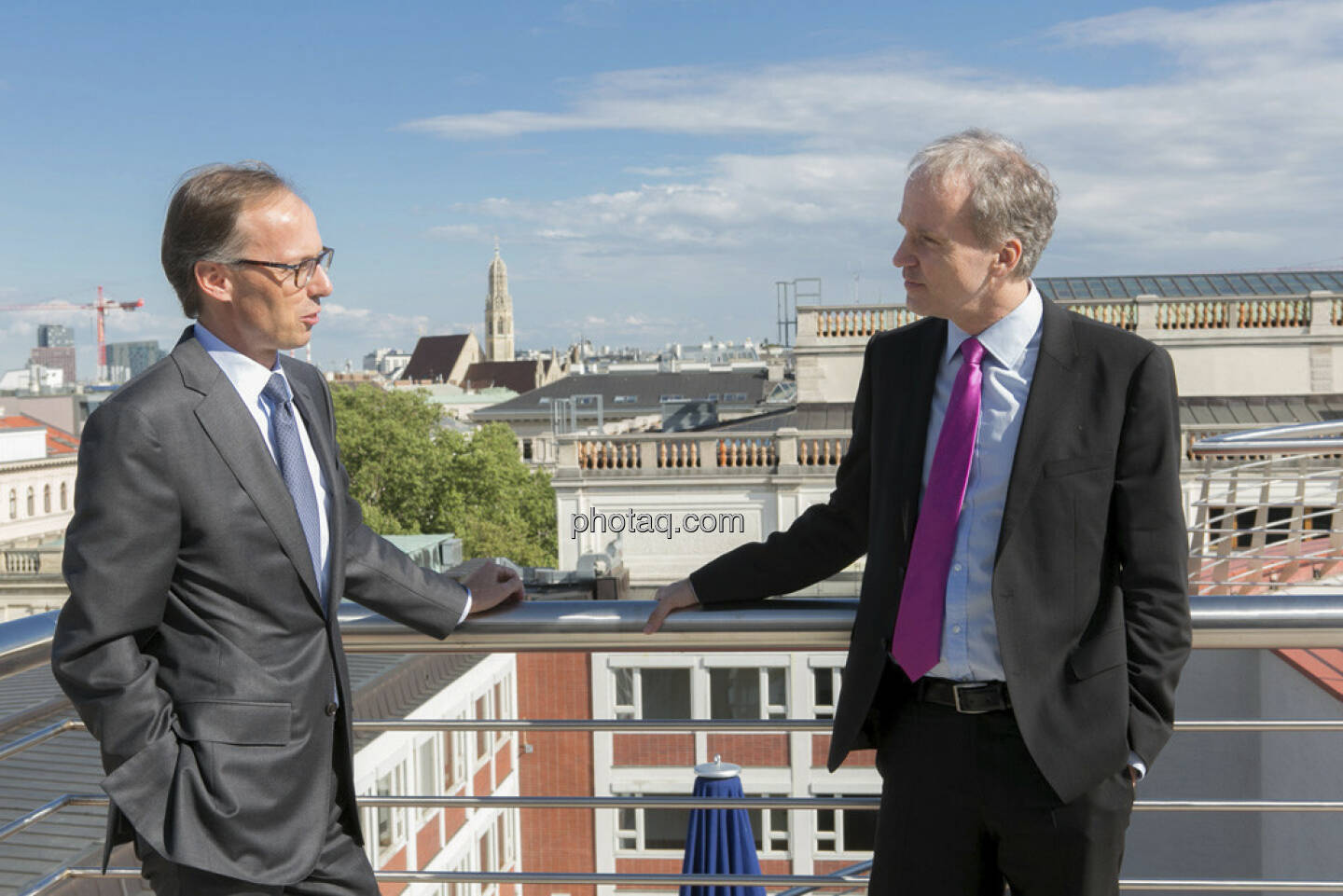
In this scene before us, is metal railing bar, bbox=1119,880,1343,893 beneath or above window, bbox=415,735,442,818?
above

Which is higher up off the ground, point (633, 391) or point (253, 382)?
point (253, 382)

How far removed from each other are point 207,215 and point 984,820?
1.41 m

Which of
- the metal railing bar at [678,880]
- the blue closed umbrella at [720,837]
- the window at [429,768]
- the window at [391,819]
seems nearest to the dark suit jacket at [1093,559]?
the metal railing bar at [678,880]

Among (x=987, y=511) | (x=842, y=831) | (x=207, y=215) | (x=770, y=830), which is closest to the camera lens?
(x=207, y=215)

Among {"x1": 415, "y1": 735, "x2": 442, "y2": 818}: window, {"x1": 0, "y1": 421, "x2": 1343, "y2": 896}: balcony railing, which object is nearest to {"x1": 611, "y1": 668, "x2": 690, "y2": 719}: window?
{"x1": 415, "y1": 735, "x2": 442, "y2": 818}: window

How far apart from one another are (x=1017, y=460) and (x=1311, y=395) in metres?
24.3

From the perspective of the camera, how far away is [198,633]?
1.86m

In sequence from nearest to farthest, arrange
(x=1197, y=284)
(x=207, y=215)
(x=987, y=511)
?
(x=207, y=215), (x=987, y=511), (x=1197, y=284)

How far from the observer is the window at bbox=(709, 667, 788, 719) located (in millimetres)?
20891

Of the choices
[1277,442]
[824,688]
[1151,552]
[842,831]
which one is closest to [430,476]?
[824,688]

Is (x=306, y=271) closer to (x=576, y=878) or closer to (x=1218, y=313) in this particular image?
(x=576, y=878)

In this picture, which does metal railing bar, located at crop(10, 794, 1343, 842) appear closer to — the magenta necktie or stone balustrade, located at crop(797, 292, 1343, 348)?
the magenta necktie

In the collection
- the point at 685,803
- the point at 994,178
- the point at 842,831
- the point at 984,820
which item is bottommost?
the point at 842,831

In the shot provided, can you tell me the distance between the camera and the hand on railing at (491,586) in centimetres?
241
